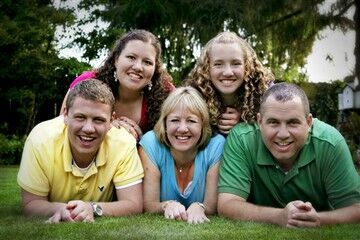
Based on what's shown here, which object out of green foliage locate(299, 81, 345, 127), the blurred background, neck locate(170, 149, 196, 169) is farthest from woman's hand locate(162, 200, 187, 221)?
green foliage locate(299, 81, 345, 127)

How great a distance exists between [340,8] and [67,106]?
1094 cm

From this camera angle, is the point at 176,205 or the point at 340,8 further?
the point at 340,8

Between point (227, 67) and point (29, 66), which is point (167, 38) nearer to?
point (29, 66)

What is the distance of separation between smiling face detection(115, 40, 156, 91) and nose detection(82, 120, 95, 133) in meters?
1.00

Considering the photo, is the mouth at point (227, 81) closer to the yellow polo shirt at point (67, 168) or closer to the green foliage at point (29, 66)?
the yellow polo shirt at point (67, 168)

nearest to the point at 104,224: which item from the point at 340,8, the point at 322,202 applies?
the point at 322,202

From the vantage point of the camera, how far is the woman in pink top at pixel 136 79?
4984mm

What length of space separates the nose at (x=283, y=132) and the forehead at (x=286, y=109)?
0.07 metres

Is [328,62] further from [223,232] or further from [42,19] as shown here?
[223,232]

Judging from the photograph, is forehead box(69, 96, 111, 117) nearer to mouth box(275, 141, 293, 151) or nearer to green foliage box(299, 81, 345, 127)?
mouth box(275, 141, 293, 151)

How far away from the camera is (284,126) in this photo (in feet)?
12.7

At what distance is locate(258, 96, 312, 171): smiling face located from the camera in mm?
3852

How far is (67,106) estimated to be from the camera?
4203 millimetres

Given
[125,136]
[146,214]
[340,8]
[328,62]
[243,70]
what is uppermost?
[340,8]
